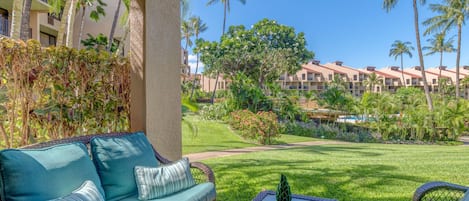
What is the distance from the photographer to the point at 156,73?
3.51 m

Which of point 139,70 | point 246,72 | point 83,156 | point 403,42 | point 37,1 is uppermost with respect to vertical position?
point 403,42

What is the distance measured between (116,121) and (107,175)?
1443mm

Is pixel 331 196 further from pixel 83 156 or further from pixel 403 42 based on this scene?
pixel 403 42

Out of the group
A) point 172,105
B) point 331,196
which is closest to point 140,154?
point 172,105

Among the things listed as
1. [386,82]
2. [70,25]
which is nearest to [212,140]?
[70,25]

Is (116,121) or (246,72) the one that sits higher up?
(246,72)

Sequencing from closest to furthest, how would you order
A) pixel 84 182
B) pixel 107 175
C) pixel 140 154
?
1. pixel 84 182
2. pixel 107 175
3. pixel 140 154

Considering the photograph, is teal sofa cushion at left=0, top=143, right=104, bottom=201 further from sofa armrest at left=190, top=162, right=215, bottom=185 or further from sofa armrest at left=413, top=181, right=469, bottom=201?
sofa armrest at left=413, top=181, right=469, bottom=201

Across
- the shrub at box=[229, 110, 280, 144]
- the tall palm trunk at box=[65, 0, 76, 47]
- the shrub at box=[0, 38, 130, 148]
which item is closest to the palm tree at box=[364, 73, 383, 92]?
the shrub at box=[229, 110, 280, 144]

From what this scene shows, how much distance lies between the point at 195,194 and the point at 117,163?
0.65 metres

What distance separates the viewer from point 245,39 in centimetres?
2267

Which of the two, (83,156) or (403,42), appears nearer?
(83,156)

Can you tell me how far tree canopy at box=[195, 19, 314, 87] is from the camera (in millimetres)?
21891

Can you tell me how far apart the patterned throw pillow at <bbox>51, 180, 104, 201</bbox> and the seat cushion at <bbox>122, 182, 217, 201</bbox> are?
17.2 inches
